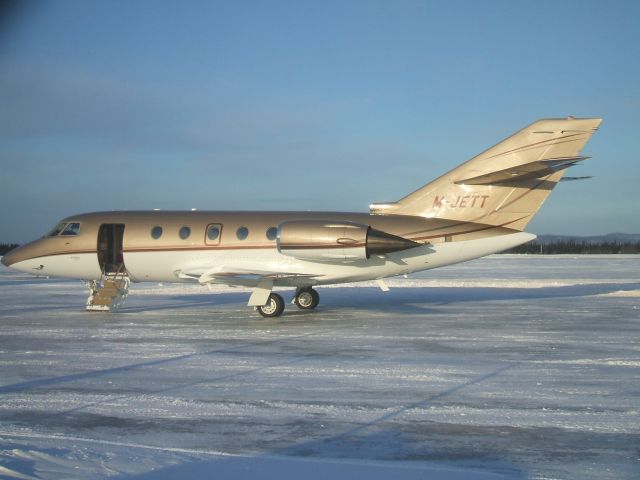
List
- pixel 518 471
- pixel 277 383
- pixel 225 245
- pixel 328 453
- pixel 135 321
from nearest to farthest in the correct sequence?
pixel 518 471, pixel 328 453, pixel 277 383, pixel 135 321, pixel 225 245

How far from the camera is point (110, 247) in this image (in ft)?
64.2

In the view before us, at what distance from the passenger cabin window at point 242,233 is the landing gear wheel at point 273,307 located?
1861 mm

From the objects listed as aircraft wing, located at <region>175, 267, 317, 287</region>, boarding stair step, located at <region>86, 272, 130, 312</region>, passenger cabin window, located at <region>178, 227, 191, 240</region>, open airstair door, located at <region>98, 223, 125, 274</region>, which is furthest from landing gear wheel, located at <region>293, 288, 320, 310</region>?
open airstair door, located at <region>98, 223, 125, 274</region>

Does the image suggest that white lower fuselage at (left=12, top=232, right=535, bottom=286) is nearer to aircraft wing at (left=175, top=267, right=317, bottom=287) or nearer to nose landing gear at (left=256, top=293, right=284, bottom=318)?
aircraft wing at (left=175, top=267, right=317, bottom=287)

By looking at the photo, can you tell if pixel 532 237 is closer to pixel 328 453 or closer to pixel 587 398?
pixel 587 398

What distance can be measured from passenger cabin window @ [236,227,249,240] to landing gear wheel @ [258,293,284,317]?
186cm

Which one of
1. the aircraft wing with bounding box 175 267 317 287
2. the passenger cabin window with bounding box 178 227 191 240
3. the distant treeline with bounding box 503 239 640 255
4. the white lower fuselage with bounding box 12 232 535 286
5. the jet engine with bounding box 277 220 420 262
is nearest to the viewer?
the jet engine with bounding box 277 220 420 262

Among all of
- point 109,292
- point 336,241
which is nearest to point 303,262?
point 336,241

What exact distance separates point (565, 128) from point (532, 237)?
2.81 meters

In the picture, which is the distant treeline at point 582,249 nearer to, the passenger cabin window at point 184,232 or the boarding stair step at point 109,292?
the passenger cabin window at point 184,232

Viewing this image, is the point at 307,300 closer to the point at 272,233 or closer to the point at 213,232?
the point at 272,233

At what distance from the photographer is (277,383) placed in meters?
9.34

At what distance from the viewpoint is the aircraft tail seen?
17.1m

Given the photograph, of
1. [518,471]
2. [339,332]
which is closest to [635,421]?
[518,471]
